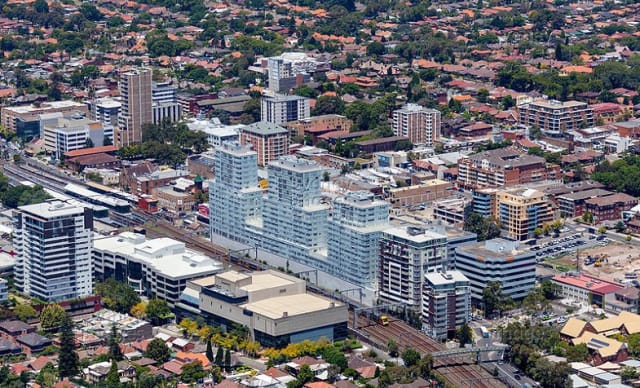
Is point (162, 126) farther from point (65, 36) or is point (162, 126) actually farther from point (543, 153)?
point (65, 36)

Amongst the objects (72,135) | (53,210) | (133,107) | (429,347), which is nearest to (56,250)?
(53,210)

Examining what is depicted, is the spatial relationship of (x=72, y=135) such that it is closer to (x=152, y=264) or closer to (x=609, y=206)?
(x=152, y=264)

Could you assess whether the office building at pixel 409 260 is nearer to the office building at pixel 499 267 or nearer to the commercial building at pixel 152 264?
the office building at pixel 499 267

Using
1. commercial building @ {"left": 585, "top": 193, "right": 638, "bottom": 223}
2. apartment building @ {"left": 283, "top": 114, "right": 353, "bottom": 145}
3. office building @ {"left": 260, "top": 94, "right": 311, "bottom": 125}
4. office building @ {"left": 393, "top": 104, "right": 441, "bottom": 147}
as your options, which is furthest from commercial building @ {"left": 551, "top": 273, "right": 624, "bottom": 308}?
office building @ {"left": 260, "top": 94, "right": 311, "bottom": 125}

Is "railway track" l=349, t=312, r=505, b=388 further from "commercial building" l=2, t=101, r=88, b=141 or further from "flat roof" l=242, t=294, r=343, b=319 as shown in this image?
"commercial building" l=2, t=101, r=88, b=141

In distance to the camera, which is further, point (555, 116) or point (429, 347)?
point (555, 116)

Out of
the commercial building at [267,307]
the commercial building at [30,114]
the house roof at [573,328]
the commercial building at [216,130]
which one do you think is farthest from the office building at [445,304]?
the commercial building at [30,114]

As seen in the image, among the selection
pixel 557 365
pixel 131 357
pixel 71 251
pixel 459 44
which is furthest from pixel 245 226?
pixel 459 44
